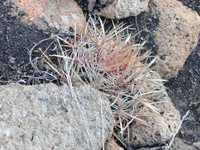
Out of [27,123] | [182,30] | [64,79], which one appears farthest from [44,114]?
[182,30]

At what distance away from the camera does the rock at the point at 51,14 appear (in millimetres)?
1456

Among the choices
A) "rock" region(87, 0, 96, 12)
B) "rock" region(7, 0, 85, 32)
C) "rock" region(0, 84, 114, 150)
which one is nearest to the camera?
"rock" region(0, 84, 114, 150)

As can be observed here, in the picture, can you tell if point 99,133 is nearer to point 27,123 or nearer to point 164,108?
point 27,123

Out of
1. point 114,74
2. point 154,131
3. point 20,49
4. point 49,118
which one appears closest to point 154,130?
point 154,131

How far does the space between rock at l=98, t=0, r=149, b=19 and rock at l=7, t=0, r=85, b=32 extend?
0.24 meters

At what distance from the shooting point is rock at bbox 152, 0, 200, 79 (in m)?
1.88

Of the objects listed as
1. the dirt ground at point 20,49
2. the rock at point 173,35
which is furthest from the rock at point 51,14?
the rock at point 173,35

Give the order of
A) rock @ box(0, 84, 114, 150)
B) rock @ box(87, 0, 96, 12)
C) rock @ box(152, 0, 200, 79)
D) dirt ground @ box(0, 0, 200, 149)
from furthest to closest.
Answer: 1. rock @ box(152, 0, 200, 79)
2. rock @ box(87, 0, 96, 12)
3. dirt ground @ box(0, 0, 200, 149)
4. rock @ box(0, 84, 114, 150)

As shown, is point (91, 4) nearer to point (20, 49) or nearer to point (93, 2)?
point (93, 2)

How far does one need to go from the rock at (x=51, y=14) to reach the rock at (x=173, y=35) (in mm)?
671

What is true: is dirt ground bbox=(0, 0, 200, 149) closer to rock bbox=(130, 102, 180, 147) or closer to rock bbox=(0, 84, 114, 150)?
rock bbox=(0, 84, 114, 150)

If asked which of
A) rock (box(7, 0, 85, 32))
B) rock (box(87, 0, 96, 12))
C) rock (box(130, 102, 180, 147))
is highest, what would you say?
rock (box(87, 0, 96, 12))

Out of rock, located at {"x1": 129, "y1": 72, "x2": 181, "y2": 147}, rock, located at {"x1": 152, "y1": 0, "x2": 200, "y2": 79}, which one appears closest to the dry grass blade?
rock, located at {"x1": 129, "y1": 72, "x2": 181, "y2": 147}

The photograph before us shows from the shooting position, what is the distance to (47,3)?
153cm
